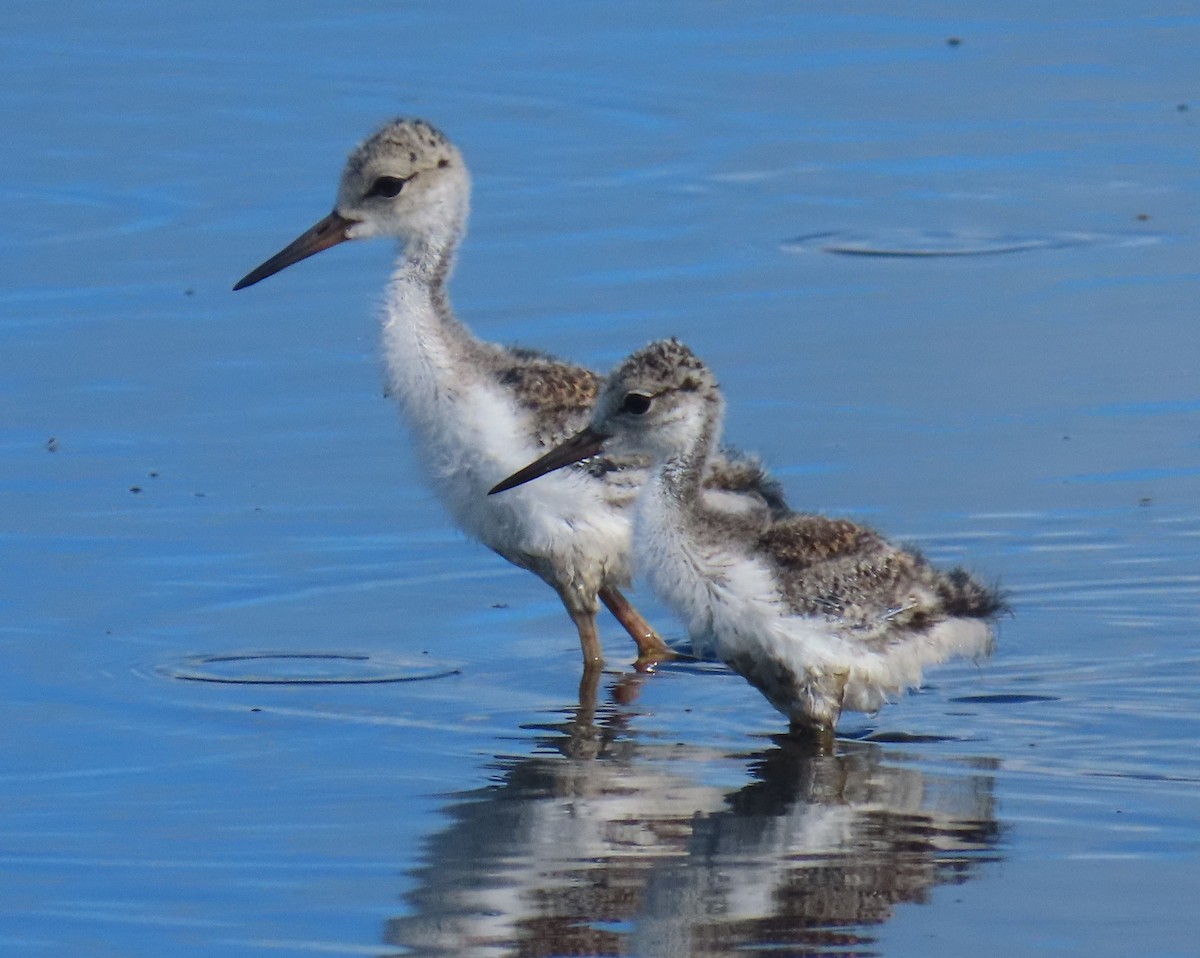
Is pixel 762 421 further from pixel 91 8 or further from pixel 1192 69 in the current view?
pixel 91 8

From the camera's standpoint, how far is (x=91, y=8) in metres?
15.6

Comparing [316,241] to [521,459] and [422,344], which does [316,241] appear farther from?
[521,459]

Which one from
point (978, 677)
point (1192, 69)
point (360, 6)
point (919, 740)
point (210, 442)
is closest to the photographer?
point (919, 740)

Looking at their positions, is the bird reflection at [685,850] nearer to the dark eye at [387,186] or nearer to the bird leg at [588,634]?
the bird leg at [588,634]

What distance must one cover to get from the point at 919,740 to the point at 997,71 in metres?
7.50

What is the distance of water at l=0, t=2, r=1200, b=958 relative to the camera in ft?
20.6

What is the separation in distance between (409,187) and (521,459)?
123cm

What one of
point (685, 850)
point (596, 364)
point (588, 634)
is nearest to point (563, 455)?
point (588, 634)

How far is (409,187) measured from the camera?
883cm

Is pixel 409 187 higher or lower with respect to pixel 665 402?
higher

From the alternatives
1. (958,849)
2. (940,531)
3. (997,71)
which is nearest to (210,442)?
(940,531)

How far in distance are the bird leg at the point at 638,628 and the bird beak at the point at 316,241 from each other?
1566mm

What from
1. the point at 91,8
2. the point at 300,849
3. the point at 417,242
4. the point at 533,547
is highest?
the point at 91,8

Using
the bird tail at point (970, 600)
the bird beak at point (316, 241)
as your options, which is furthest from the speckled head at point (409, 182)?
the bird tail at point (970, 600)
